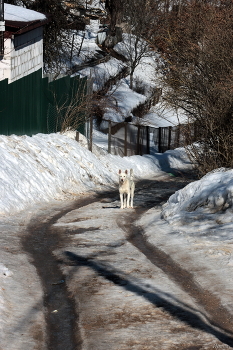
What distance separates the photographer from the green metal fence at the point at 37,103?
744 inches

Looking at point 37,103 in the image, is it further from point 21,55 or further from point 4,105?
point 4,105

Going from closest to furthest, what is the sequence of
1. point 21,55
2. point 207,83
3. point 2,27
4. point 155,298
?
point 155,298 → point 207,83 → point 2,27 → point 21,55

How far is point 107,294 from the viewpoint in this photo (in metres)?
7.29

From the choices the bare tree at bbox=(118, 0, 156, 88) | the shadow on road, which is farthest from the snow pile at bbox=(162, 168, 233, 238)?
the bare tree at bbox=(118, 0, 156, 88)

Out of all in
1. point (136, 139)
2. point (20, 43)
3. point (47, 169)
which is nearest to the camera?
point (47, 169)

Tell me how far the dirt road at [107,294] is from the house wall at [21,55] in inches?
417

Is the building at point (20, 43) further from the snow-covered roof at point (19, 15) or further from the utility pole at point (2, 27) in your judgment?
the utility pole at point (2, 27)

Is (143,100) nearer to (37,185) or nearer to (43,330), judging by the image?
(37,185)

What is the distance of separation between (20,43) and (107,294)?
16.9 metres

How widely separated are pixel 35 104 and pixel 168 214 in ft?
34.7

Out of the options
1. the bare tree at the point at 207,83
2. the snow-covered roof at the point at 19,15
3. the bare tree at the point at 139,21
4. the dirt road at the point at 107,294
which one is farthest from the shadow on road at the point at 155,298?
the bare tree at the point at 139,21

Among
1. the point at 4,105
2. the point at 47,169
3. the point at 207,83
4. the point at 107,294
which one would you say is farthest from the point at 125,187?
the point at 107,294

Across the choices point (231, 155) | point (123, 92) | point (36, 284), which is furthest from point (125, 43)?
point (36, 284)

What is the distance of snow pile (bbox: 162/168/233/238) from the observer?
11.2 meters
